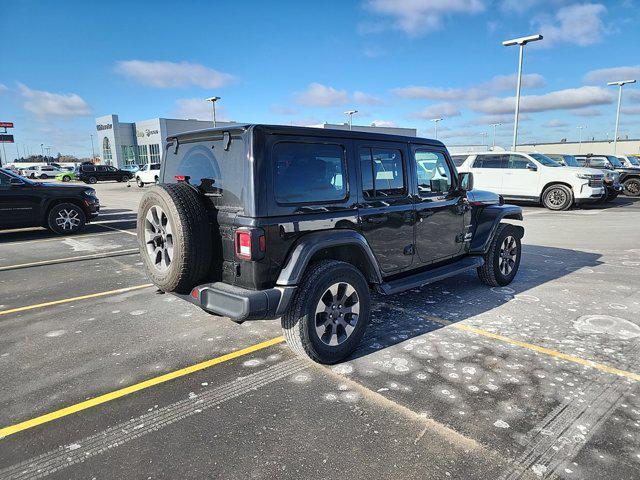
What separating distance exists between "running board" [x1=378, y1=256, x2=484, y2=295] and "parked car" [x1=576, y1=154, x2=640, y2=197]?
18.2 m

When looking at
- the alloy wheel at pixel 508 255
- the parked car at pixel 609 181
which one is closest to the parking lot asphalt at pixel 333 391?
the alloy wheel at pixel 508 255

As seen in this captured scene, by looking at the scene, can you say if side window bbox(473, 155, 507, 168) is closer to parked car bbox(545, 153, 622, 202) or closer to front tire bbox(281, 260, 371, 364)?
parked car bbox(545, 153, 622, 202)

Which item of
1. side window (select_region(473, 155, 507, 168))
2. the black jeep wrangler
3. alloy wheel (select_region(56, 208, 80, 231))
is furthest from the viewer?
side window (select_region(473, 155, 507, 168))

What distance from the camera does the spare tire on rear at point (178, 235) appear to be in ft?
10.3

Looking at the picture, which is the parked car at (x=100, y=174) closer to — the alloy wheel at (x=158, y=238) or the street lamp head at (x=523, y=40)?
the street lamp head at (x=523, y=40)

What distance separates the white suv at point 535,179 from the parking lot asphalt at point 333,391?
1003 cm

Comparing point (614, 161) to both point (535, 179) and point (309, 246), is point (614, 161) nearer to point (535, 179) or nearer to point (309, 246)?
point (535, 179)

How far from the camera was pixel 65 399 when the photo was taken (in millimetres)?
2984

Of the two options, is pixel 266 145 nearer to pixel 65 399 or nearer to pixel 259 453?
pixel 259 453

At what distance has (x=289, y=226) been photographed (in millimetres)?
3172

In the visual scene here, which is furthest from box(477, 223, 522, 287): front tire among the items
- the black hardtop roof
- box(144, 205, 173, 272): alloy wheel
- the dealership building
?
the dealership building

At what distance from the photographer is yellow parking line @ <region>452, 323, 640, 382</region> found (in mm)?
3250

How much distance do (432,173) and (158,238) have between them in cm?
295

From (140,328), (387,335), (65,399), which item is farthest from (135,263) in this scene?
(387,335)
